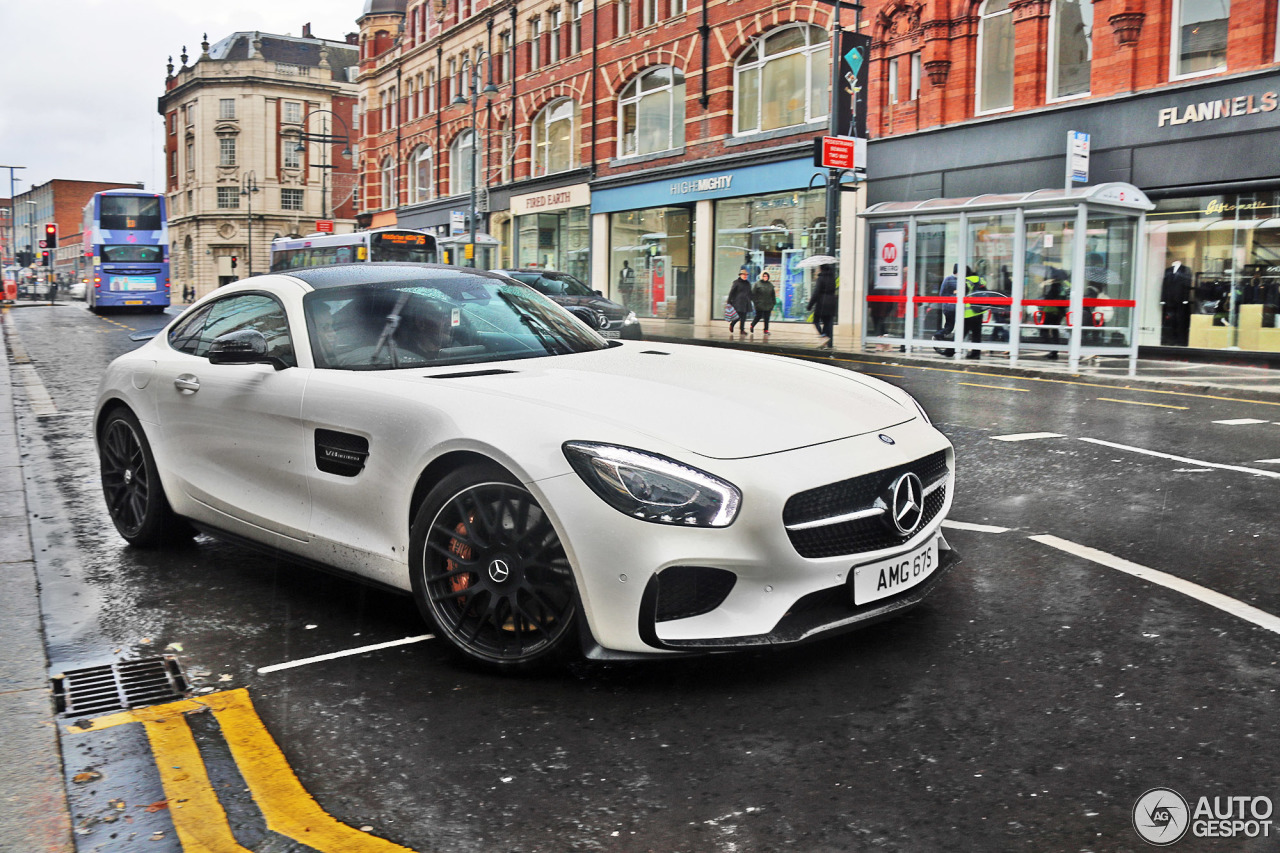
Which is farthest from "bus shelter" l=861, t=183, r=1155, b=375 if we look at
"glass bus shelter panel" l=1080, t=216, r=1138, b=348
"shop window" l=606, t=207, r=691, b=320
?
"shop window" l=606, t=207, r=691, b=320

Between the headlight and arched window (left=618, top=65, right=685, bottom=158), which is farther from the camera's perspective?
arched window (left=618, top=65, right=685, bottom=158)

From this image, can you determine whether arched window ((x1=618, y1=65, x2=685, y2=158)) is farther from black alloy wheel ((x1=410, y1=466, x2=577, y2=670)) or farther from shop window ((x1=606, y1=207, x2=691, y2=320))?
black alloy wheel ((x1=410, y1=466, x2=577, y2=670))

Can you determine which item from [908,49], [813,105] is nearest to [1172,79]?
[908,49]

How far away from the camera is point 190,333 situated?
18.6 ft

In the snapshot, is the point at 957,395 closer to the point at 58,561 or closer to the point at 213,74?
the point at 58,561

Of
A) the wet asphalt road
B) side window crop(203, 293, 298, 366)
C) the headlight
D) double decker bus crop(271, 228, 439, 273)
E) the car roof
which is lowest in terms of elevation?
the wet asphalt road

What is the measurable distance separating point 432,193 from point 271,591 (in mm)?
49402

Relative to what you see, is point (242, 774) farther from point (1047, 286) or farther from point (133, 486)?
point (1047, 286)

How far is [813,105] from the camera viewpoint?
2933cm

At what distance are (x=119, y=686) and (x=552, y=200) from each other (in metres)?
39.1

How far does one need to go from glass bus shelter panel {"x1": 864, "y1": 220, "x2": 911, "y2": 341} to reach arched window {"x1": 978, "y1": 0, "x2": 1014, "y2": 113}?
220 inches

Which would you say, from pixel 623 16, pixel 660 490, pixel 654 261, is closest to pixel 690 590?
pixel 660 490

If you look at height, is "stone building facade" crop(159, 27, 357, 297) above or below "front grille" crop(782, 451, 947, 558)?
above

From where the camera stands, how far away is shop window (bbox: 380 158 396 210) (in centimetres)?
5716
